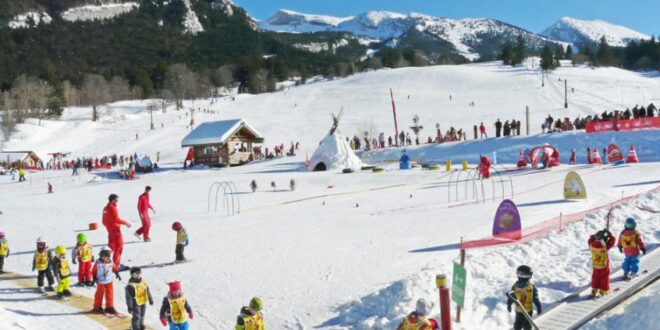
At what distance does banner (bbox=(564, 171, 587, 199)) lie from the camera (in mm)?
18297

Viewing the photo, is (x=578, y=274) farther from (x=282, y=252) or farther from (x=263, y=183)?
(x=263, y=183)

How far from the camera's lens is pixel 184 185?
110 feet

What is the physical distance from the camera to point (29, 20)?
183 meters

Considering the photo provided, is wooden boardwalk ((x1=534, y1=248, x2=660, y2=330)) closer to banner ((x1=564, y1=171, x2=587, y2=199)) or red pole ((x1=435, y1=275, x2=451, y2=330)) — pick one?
red pole ((x1=435, y1=275, x2=451, y2=330))

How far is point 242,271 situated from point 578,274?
22.1ft

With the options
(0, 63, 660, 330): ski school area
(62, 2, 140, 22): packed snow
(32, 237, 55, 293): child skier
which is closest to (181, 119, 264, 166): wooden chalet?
(0, 63, 660, 330): ski school area

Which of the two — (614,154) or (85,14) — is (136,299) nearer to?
(614,154)

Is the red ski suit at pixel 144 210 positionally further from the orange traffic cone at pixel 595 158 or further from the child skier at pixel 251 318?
the orange traffic cone at pixel 595 158

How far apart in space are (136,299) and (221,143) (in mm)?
36845

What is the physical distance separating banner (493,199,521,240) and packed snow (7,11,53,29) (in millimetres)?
194818

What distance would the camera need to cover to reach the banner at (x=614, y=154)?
28453mm

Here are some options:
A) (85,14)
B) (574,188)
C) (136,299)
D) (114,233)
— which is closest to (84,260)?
(114,233)

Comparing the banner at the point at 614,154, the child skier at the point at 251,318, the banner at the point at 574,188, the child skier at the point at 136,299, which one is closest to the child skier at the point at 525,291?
the child skier at the point at 251,318

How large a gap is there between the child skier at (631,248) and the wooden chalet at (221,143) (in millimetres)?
37560
